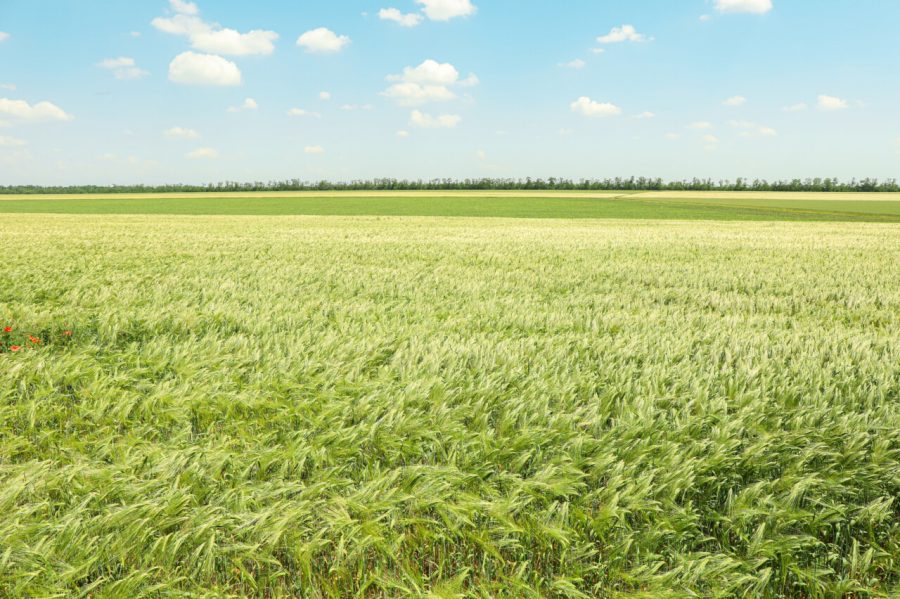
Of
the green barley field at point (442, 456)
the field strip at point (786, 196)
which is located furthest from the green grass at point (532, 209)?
the green barley field at point (442, 456)

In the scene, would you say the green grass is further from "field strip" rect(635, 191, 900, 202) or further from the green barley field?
the green barley field

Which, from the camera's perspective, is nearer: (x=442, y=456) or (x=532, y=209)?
(x=442, y=456)

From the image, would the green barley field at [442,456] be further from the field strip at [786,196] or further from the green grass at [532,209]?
the field strip at [786,196]

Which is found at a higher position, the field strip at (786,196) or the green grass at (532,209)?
the field strip at (786,196)

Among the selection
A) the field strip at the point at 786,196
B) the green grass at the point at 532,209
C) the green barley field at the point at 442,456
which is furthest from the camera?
the field strip at the point at 786,196

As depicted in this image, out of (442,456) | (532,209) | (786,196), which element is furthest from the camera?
(786,196)

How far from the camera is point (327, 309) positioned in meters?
6.33

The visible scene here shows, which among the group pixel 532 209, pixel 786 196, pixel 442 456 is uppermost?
pixel 786 196

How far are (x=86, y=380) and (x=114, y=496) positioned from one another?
1.91 meters

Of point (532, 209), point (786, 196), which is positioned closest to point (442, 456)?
point (532, 209)

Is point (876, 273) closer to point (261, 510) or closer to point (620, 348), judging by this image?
point (620, 348)

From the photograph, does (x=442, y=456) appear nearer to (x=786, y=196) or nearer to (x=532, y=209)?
(x=532, y=209)

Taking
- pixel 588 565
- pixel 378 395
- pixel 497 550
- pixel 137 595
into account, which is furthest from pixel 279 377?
pixel 588 565

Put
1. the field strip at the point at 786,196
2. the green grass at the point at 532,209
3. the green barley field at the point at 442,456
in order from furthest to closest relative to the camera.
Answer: the field strip at the point at 786,196 < the green grass at the point at 532,209 < the green barley field at the point at 442,456
